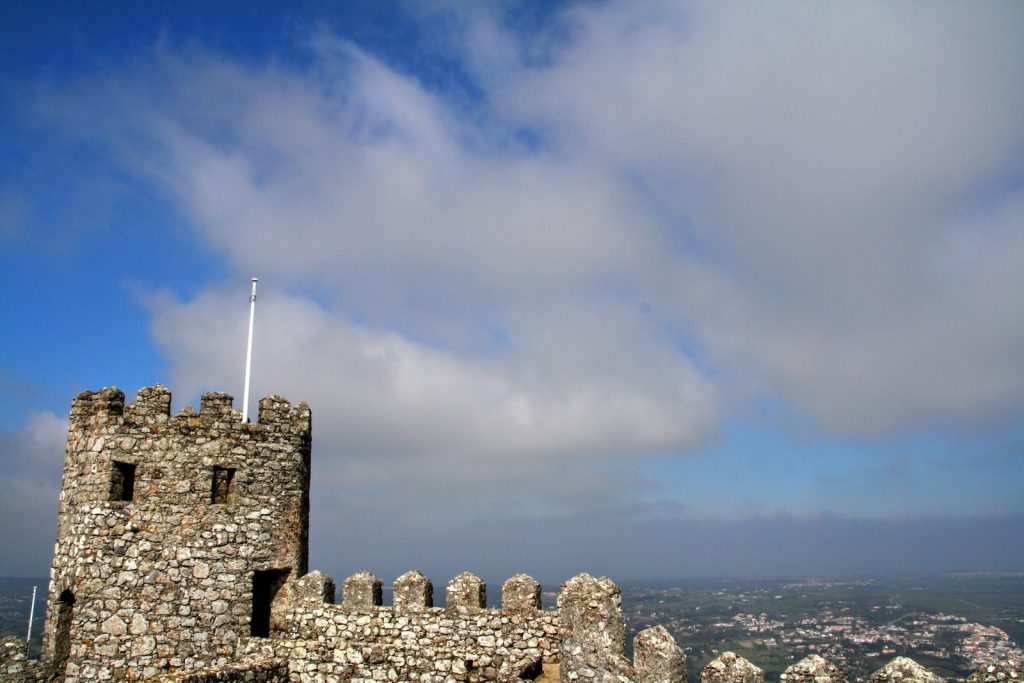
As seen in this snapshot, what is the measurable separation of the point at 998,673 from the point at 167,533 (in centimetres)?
1175

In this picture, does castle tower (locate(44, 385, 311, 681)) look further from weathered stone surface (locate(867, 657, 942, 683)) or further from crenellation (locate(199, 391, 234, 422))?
weathered stone surface (locate(867, 657, 942, 683))

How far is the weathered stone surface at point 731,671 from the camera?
7973 mm

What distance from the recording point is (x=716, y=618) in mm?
43344

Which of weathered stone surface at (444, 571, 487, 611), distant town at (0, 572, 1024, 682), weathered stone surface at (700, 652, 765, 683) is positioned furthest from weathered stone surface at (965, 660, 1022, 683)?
weathered stone surface at (444, 571, 487, 611)

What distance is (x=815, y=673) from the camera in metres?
7.54

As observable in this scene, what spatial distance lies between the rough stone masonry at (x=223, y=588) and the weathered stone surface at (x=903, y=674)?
3.60 metres

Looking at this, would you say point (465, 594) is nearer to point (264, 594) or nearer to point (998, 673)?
point (264, 594)

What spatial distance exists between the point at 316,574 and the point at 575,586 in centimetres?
487

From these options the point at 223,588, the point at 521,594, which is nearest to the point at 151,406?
the point at 223,588

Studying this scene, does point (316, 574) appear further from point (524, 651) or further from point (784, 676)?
point (784, 676)

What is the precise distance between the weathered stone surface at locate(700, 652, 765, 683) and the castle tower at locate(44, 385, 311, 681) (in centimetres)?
739

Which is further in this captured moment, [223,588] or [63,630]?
[63,630]

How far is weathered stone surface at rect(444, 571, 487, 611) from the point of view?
10.8m

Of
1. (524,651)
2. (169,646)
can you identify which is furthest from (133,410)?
(524,651)
